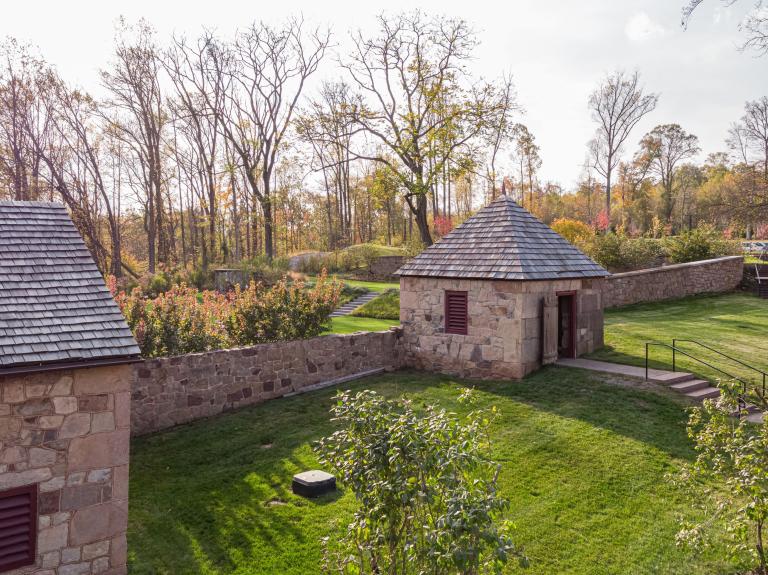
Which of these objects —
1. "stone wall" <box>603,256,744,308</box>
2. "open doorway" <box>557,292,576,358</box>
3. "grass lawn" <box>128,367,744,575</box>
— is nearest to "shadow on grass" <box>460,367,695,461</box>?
"grass lawn" <box>128,367,744,575</box>

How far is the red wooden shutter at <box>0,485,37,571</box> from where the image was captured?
591 cm

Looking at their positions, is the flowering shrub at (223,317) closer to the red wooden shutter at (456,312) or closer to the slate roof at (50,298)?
the red wooden shutter at (456,312)

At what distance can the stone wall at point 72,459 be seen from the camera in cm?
604

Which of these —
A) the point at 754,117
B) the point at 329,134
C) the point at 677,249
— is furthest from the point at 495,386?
the point at 754,117

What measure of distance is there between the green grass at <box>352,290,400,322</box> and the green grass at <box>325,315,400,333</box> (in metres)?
0.48

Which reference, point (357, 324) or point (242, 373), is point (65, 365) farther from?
point (357, 324)

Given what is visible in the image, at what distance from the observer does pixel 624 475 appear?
8438 mm

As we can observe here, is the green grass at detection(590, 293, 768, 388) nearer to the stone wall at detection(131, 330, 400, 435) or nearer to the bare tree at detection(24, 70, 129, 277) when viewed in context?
the stone wall at detection(131, 330, 400, 435)

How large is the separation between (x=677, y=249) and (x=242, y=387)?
2181 cm

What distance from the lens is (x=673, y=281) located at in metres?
22.8

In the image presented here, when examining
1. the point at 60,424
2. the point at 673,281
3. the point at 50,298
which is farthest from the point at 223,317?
the point at 673,281

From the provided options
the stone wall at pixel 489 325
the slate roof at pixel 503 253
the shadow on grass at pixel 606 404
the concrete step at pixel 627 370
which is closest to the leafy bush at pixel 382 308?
the stone wall at pixel 489 325

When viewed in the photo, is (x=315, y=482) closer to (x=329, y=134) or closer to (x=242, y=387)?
(x=242, y=387)

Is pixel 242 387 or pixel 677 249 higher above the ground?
pixel 677 249
